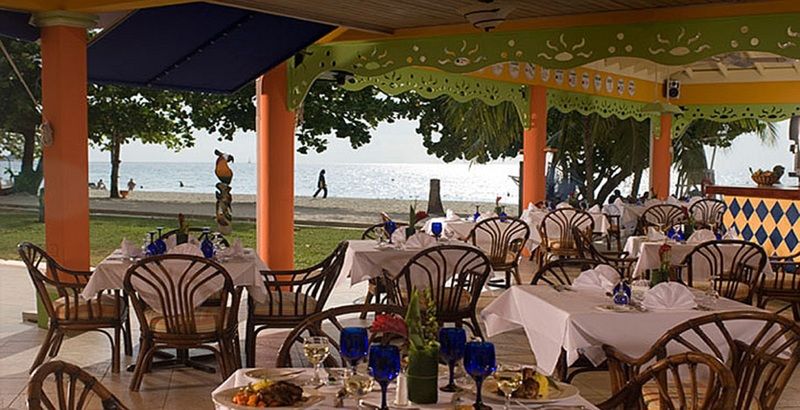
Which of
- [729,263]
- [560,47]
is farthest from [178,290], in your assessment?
[729,263]

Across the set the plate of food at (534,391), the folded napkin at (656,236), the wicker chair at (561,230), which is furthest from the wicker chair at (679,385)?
the wicker chair at (561,230)

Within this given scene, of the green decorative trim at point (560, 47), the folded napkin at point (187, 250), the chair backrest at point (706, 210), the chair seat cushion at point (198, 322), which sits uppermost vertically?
the green decorative trim at point (560, 47)

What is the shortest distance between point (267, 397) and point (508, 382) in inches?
28.5

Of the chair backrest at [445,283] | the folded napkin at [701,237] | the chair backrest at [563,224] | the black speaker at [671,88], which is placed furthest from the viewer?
the black speaker at [671,88]

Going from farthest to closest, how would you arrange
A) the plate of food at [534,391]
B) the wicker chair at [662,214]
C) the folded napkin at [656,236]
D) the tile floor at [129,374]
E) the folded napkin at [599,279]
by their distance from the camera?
the wicker chair at [662,214] → the folded napkin at [656,236] → the tile floor at [129,374] → the folded napkin at [599,279] → the plate of food at [534,391]

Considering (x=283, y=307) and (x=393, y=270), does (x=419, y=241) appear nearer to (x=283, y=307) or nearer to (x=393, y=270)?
(x=393, y=270)

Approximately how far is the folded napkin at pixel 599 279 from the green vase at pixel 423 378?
92.6 inches

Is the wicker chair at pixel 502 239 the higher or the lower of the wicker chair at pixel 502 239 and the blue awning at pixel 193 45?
the lower

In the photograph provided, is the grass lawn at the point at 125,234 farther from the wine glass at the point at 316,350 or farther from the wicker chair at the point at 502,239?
the wine glass at the point at 316,350

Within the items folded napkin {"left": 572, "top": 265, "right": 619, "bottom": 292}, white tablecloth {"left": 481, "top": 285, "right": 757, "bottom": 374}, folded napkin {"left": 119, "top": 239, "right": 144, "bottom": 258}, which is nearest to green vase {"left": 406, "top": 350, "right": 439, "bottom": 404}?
white tablecloth {"left": 481, "top": 285, "right": 757, "bottom": 374}

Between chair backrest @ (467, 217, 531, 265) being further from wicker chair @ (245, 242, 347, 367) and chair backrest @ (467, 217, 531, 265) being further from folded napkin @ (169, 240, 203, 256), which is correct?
folded napkin @ (169, 240, 203, 256)

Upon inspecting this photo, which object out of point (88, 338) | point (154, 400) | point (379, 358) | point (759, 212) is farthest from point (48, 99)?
point (759, 212)

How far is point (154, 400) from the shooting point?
543cm

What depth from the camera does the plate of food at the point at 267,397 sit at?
259cm
